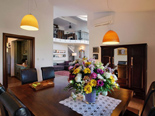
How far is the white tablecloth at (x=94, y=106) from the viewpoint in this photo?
40.0 inches

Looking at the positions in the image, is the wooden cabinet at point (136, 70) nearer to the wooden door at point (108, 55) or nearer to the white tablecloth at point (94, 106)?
the wooden door at point (108, 55)

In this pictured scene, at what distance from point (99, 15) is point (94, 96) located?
3930 mm

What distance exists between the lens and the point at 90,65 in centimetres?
112

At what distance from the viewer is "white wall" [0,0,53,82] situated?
3.06 meters

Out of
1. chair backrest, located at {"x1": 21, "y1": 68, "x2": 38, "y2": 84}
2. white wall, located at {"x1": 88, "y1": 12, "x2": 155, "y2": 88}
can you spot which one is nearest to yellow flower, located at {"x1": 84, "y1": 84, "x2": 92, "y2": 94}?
chair backrest, located at {"x1": 21, "y1": 68, "x2": 38, "y2": 84}

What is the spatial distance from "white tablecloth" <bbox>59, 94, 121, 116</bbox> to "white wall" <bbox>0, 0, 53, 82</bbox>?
2.98 metres

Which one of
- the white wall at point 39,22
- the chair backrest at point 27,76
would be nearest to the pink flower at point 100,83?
the chair backrest at point 27,76

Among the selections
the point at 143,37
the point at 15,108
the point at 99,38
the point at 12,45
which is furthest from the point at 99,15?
the point at 12,45

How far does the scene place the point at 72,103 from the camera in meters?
1.20

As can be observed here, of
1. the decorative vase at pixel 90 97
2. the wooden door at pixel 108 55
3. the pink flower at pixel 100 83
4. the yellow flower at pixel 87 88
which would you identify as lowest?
the decorative vase at pixel 90 97

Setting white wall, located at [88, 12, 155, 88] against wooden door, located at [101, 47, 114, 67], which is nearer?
white wall, located at [88, 12, 155, 88]

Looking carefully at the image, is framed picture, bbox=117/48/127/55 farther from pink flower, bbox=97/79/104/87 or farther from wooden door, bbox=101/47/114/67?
pink flower, bbox=97/79/104/87

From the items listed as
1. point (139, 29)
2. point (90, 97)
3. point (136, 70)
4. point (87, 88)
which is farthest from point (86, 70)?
point (139, 29)

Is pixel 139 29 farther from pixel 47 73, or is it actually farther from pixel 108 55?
pixel 47 73
